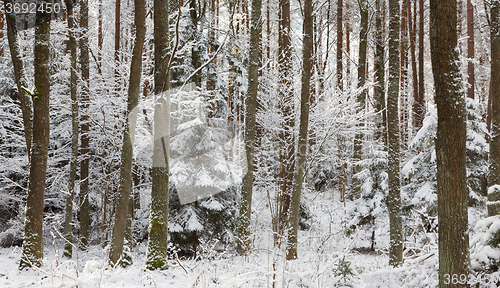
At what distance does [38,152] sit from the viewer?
6305 mm

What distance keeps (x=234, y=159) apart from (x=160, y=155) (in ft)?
22.3

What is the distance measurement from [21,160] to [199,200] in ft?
23.8

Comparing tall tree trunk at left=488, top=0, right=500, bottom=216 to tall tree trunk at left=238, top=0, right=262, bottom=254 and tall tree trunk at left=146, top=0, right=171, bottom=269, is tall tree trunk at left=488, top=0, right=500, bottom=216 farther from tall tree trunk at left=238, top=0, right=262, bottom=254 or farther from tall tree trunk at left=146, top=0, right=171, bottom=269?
tall tree trunk at left=146, top=0, right=171, bottom=269

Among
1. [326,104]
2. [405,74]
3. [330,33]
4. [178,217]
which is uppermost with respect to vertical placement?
[330,33]

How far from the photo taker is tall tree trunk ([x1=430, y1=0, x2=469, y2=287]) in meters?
3.17

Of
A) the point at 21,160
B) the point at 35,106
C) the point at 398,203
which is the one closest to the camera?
the point at 35,106

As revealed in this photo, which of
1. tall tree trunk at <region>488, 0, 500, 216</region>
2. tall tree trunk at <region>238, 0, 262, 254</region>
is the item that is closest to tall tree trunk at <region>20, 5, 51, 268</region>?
tall tree trunk at <region>238, 0, 262, 254</region>

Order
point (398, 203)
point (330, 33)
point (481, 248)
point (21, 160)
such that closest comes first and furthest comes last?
point (481, 248) < point (398, 203) < point (21, 160) < point (330, 33)

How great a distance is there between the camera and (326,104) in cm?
1038

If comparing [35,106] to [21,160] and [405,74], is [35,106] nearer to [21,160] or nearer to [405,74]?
[21,160]

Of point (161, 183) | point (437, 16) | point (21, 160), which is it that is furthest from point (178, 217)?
point (437, 16)

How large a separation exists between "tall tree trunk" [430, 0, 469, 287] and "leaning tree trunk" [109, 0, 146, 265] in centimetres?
584

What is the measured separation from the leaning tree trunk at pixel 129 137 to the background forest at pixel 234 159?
3cm

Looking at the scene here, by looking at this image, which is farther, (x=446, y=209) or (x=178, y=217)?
(x=178, y=217)
